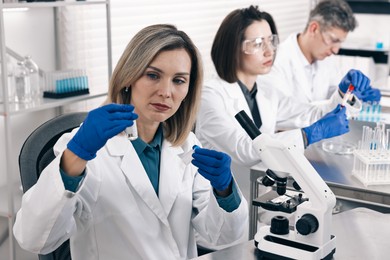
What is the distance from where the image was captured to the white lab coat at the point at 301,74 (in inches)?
145

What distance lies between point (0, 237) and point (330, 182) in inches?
58.8

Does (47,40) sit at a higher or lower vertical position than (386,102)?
higher

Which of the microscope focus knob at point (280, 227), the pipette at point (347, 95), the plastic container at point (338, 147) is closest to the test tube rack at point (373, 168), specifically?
the plastic container at point (338, 147)

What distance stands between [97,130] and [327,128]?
56.9 inches

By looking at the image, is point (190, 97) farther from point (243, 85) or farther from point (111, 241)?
point (243, 85)

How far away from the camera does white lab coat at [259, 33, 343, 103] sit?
3691mm

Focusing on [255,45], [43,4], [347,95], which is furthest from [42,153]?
[347,95]

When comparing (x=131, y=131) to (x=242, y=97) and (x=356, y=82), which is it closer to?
(x=242, y=97)

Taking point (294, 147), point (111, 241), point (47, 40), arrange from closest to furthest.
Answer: point (294, 147), point (111, 241), point (47, 40)

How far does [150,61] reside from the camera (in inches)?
68.2

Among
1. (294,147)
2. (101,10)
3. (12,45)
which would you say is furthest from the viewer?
(101,10)

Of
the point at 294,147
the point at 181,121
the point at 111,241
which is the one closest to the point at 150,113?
the point at 181,121

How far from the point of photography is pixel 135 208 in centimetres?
173

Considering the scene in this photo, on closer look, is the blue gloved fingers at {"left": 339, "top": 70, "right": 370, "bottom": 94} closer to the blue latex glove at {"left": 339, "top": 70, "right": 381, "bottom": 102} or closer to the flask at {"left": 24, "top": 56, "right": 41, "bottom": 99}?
the blue latex glove at {"left": 339, "top": 70, "right": 381, "bottom": 102}
